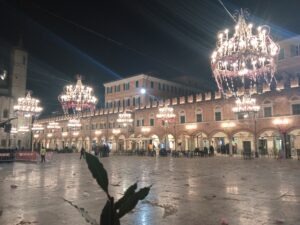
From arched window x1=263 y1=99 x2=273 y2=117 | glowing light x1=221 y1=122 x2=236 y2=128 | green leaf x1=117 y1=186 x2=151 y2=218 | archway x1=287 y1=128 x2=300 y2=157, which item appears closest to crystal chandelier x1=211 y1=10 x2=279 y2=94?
arched window x1=263 y1=99 x2=273 y2=117

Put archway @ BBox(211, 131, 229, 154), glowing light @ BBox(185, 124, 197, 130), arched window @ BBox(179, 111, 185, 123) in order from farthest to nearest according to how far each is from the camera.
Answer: arched window @ BBox(179, 111, 185, 123) → glowing light @ BBox(185, 124, 197, 130) → archway @ BBox(211, 131, 229, 154)

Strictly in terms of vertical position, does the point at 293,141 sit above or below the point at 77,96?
below

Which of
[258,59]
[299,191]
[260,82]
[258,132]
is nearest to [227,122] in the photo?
[258,132]

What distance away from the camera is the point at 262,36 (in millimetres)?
14664

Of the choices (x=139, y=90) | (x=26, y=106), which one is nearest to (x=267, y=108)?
(x=139, y=90)

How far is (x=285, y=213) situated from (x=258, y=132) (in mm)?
24522

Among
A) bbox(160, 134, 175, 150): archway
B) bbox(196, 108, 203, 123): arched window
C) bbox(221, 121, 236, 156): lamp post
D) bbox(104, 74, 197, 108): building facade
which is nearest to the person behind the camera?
bbox(221, 121, 236, 156): lamp post

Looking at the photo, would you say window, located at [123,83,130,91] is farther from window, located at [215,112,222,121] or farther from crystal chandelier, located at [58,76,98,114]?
crystal chandelier, located at [58,76,98,114]

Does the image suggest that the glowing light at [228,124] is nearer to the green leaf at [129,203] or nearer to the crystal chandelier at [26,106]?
the crystal chandelier at [26,106]

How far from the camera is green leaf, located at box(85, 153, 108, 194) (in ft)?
5.45

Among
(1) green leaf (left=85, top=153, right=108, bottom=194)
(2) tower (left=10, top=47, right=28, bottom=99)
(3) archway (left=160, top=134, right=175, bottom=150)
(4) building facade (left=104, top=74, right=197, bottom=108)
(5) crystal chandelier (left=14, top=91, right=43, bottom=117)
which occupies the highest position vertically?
(2) tower (left=10, top=47, right=28, bottom=99)

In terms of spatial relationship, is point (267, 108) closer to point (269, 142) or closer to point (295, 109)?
point (295, 109)

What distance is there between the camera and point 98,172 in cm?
169

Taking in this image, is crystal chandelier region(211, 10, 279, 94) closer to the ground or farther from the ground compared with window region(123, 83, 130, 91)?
closer to the ground
